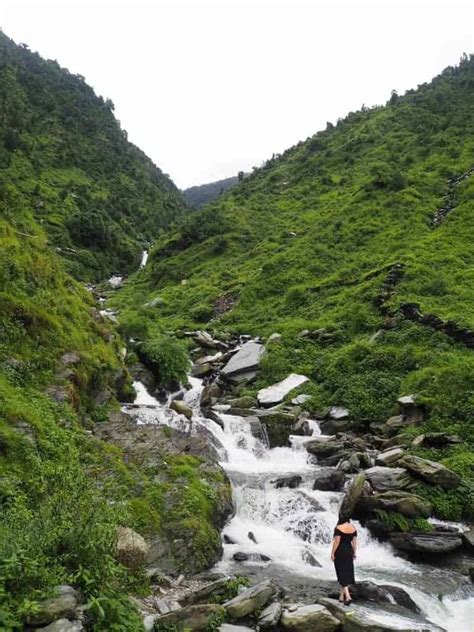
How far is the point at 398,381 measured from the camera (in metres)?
22.9

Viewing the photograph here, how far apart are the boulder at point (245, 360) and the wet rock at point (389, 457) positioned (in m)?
11.2

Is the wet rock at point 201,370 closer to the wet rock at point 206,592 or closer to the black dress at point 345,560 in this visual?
the black dress at point 345,560

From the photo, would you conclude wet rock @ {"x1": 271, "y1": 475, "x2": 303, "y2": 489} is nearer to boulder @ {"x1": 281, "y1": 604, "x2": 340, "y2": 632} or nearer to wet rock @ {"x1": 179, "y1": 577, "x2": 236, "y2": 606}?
wet rock @ {"x1": 179, "y1": 577, "x2": 236, "y2": 606}

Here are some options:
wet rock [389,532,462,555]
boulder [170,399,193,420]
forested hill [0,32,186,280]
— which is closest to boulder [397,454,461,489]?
wet rock [389,532,462,555]

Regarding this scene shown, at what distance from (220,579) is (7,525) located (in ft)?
16.5

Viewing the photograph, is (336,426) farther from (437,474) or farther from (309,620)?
(309,620)

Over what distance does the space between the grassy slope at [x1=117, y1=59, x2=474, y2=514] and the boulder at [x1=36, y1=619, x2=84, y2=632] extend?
45.1ft

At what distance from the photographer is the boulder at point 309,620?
30.5 feet

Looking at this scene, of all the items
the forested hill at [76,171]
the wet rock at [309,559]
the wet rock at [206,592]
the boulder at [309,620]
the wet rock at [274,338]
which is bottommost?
the wet rock at [309,559]

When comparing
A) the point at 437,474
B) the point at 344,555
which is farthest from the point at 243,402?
the point at 344,555

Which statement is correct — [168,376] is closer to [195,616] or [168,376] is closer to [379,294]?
[379,294]

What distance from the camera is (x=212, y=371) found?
29.0 metres

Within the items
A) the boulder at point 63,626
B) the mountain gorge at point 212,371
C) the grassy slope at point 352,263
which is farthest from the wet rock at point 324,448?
the boulder at point 63,626

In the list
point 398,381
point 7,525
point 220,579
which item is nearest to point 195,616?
point 220,579
